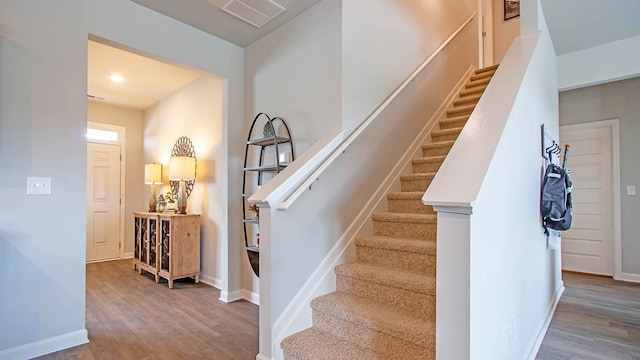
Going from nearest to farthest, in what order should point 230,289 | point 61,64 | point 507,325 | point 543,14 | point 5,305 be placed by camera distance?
1. point 507,325
2. point 5,305
3. point 61,64
4. point 543,14
5. point 230,289

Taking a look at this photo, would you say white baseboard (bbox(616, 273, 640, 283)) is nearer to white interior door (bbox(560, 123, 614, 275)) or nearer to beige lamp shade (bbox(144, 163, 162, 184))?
white interior door (bbox(560, 123, 614, 275))

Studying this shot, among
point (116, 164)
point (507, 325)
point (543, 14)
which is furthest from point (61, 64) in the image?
point (543, 14)

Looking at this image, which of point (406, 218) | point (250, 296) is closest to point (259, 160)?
point (250, 296)

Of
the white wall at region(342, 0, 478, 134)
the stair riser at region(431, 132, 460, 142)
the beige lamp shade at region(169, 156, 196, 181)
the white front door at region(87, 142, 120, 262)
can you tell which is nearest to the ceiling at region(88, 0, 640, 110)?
the white wall at region(342, 0, 478, 134)

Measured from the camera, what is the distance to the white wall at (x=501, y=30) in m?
5.17

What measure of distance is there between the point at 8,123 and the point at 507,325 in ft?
10.8

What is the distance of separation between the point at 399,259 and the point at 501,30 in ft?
16.4

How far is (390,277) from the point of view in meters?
1.94

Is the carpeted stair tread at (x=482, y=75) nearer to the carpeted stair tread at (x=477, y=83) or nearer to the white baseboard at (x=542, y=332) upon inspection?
the carpeted stair tread at (x=477, y=83)

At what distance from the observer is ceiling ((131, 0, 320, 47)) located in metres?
2.69

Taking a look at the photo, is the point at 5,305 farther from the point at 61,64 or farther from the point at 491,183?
the point at 491,183

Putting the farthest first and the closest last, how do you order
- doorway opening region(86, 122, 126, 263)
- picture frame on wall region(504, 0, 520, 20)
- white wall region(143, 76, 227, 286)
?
doorway opening region(86, 122, 126, 263) < picture frame on wall region(504, 0, 520, 20) < white wall region(143, 76, 227, 286)

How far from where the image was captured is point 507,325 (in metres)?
1.59

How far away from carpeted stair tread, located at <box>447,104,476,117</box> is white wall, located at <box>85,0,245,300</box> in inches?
94.7
